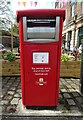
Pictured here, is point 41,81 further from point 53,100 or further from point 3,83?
point 3,83

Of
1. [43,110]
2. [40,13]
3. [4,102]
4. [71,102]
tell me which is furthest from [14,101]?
[40,13]

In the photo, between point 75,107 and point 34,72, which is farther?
point 75,107

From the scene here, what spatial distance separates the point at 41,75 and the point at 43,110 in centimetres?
72

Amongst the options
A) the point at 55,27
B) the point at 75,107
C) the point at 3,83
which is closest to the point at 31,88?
the point at 75,107

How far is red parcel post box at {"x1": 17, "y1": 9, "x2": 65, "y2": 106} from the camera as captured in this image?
3387mm

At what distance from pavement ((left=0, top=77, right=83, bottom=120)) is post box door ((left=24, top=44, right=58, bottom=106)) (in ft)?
0.69

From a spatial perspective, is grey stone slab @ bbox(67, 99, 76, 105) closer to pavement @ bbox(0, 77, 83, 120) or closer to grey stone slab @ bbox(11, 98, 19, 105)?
pavement @ bbox(0, 77, 83, 120)

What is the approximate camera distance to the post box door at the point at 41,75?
351 centimetres

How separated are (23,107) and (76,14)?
1994cm

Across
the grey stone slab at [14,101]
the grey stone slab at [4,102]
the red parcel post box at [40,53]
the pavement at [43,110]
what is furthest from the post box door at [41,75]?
the grey stone slab at [4,102]

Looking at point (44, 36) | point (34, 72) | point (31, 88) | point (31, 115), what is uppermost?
point (44, 36)

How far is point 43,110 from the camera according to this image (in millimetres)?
3758

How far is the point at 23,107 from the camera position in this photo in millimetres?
3854

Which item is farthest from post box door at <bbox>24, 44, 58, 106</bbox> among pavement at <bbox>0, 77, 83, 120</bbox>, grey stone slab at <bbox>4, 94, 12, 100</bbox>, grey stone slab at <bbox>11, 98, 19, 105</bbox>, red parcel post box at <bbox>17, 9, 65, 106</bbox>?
grey stone slab at <bbox>4, 94, 12, 100</bbox>
